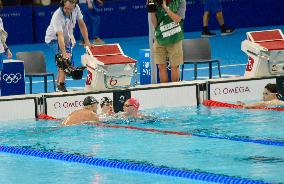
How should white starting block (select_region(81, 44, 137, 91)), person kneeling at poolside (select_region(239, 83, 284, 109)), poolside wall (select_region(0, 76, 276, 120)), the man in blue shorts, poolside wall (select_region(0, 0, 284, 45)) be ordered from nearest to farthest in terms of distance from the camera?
1. poolside wall (select_region(0, 76, 276, 120))
2. person kneeling at poolside (select_region(239, 83, 284, 109))
3. white starting block (select_region(81, 44, 137, 91))
4. the man in blue shorts
5. poolside wall (select_region(0, 0, 284, 45))

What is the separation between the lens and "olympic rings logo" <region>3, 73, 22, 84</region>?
15.4m

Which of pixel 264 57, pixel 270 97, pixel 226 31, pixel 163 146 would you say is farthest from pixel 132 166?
pixel 226 31

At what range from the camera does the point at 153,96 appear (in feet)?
49.2

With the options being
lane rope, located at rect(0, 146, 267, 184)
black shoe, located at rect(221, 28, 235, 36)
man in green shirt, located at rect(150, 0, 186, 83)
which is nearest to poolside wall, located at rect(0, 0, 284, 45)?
black shoe, located at rect(221, 28, 235, 36)

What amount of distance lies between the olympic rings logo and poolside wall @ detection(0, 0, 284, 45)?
8.10m

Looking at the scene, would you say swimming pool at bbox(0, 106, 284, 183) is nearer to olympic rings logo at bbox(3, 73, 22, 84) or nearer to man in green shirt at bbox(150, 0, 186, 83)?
man in green shirt at bbox(150, 0, 186, 83)

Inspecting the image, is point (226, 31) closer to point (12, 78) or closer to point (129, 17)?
point (129, 17)

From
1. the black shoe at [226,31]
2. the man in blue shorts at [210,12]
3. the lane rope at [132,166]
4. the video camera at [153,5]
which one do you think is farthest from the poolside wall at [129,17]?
the lane rope at [132,166]

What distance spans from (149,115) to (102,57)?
1.29 meters

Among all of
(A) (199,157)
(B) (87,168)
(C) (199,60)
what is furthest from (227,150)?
(C) (199,60)

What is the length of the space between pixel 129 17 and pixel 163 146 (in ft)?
42.6

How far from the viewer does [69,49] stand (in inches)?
607

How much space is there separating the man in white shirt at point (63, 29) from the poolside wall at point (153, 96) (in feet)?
2.11

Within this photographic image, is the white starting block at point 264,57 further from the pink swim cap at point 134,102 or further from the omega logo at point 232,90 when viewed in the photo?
the pink swim cap at point 134,102
